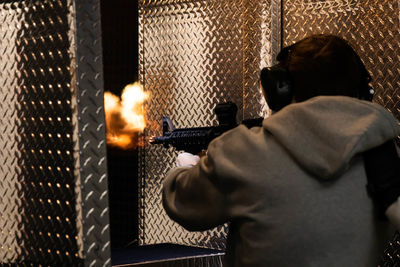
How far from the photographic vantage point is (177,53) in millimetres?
3061

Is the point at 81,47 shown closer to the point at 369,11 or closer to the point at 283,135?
the point at 283,135

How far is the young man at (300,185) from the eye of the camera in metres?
1.30

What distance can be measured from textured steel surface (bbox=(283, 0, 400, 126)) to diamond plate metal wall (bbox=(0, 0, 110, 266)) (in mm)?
1560

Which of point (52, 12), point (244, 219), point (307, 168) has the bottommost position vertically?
point (244, 219)

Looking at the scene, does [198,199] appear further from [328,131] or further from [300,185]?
[328,131]

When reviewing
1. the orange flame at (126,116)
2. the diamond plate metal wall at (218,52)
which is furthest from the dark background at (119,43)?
the diamond plate metal wall at (218,52)

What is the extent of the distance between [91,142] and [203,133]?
1070mm

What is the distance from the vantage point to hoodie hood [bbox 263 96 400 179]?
1293mm

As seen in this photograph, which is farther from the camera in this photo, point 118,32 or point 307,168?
point 118,32

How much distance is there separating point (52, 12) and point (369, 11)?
5.42 ft

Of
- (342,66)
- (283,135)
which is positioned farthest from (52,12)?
(342,66)

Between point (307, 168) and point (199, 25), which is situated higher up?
point (199, 25)

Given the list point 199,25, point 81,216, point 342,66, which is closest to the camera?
point 81,216

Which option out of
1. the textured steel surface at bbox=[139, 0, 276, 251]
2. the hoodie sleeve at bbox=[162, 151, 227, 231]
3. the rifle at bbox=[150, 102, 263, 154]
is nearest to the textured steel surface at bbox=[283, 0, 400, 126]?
the textured steel surface at bbox=[139, 0, 276, 251]
